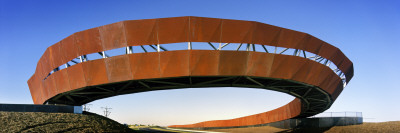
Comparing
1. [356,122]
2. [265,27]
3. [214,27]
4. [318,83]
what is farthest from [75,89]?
[356,122]

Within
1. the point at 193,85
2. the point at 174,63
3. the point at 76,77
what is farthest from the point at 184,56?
the point at 76,77

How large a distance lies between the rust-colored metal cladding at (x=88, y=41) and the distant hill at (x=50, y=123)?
4.92 meters

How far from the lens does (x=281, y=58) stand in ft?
67.7

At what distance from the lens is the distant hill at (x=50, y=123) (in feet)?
53.8

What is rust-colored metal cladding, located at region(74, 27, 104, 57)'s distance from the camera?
19.9 meters

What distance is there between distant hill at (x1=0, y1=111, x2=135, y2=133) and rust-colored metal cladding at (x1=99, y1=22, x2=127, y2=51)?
5.39 metres

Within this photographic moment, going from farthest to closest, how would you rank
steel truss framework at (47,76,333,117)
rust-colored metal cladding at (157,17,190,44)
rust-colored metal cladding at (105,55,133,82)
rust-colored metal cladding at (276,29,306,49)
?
steel truss framework at (47,76,333,117)
rust-colored metal cladding at (276,29,306,49)
rust-colored metal cladding at (105,55,133,82)
rust-colored metal cladding at (157,17,190,44)

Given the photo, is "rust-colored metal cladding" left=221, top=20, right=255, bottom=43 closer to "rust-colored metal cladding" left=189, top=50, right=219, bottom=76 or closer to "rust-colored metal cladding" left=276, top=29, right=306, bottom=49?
"rust-colored metal cladding" left=189, top=50, right=219, bottom=76

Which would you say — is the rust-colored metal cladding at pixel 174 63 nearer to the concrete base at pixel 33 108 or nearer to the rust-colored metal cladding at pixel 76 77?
the rust-colored metal cladding at pixel 76 77

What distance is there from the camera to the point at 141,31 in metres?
18.8

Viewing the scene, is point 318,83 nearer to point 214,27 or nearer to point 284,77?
point 284,77

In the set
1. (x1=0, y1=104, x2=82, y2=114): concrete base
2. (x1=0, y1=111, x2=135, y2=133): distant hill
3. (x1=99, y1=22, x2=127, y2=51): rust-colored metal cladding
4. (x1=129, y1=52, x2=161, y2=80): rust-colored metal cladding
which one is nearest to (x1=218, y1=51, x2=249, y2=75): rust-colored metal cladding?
(x1=129, y1=52, x2=161, y2=80): rust-colored metal cladding

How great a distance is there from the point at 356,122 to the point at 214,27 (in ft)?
78.9

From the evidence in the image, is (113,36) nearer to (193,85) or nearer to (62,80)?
(62,80)
